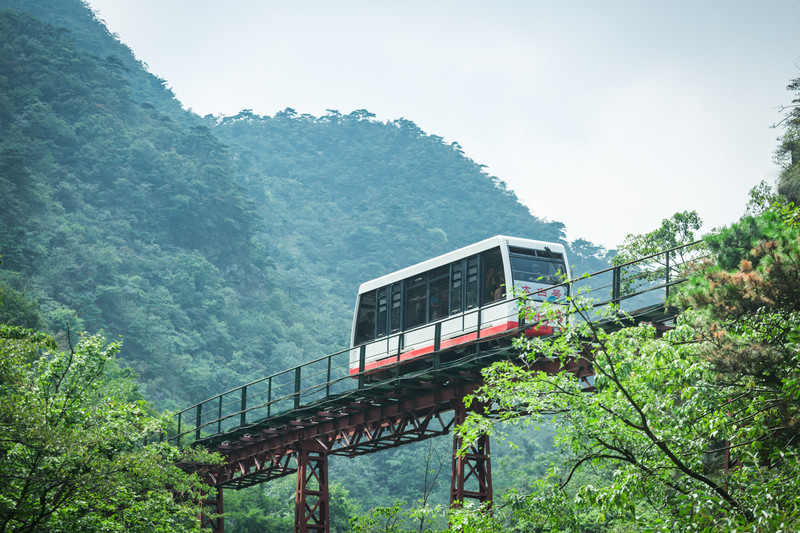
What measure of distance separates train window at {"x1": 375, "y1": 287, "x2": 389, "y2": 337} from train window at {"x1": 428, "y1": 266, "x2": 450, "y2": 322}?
2.04 m

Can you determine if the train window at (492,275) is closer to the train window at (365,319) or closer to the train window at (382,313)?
the train window at (382,313)

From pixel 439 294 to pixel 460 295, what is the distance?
86cm

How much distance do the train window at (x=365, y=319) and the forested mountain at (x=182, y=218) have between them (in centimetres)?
3381

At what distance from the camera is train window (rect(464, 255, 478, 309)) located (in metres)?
20.3

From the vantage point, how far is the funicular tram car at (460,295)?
63.9 feet

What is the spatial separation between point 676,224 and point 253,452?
17.7m

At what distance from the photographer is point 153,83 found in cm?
11481

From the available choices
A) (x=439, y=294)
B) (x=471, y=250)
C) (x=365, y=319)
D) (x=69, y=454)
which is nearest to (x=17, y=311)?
(x=365, y=319)

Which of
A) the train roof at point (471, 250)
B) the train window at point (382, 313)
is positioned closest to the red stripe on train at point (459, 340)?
the train window at point (382, 313)

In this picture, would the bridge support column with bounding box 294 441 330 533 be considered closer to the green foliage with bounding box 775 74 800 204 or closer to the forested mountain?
the green foliage with bounding box 775 74 800 204

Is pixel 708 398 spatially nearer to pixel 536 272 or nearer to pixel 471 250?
pixel 536 272

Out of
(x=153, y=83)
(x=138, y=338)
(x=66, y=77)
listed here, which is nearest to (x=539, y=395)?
(x=138, y=338)

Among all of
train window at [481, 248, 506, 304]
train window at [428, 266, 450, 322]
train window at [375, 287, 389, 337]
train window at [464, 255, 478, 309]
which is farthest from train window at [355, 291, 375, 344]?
train window at [481, 248, 506, 304]

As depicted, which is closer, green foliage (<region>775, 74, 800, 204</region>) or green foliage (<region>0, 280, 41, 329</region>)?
green foliage (<region>775, 74, 800, 204</region>)
